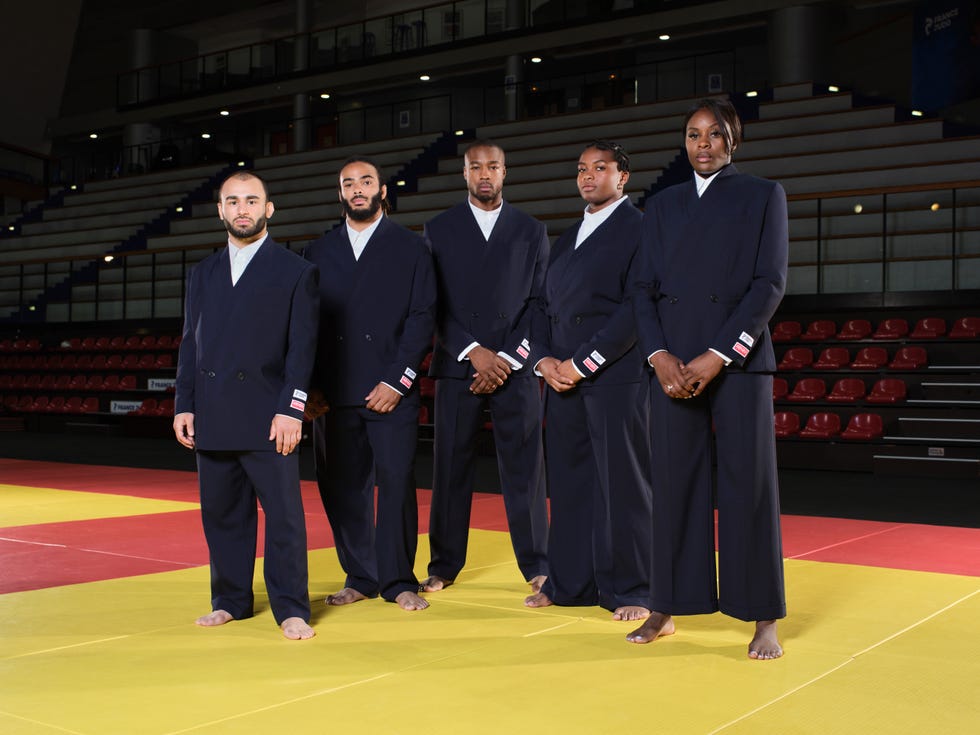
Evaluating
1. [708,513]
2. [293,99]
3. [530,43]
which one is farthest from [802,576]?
[293,99]

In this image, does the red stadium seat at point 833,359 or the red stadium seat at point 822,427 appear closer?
the red stadium seat at point 822,427

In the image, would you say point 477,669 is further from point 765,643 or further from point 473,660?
point 765,643

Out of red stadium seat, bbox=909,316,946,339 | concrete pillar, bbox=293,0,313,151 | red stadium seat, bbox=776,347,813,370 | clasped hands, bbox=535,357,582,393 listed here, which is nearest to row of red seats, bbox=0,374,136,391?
concrete pillar, bbox=293,0,313,151

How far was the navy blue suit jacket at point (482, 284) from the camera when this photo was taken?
4.32 metres

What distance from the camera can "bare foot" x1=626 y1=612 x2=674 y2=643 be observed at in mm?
3439

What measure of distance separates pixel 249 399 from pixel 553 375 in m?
1.14

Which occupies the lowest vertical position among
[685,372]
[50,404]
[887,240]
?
[50,404]

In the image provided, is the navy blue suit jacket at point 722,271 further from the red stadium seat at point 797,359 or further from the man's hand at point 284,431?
the red stadium seat at point 797,359

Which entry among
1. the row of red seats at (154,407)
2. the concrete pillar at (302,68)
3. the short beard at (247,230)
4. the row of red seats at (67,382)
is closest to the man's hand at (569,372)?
the short beard at (247,230)

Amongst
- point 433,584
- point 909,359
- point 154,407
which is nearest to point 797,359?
point 909,359

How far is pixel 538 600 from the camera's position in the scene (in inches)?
158

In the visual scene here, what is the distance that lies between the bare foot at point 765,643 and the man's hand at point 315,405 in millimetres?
1778

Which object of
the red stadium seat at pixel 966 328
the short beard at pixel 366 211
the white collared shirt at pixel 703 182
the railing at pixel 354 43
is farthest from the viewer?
the railing at pixel 354 43

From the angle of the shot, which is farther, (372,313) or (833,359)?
(833,359)
